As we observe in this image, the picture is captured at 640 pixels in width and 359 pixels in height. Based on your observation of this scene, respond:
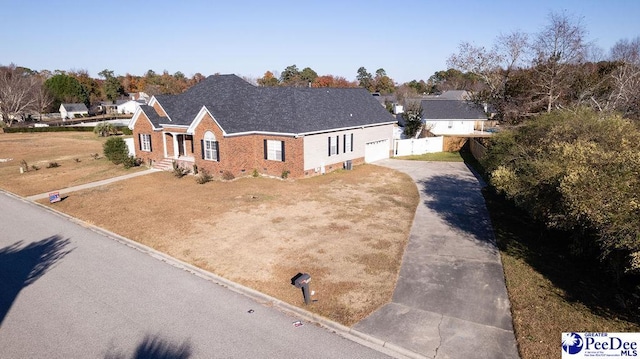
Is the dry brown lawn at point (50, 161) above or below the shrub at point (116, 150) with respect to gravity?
below

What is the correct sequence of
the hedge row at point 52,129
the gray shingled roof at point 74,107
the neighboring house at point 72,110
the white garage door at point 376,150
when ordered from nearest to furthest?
the white garage door at point 376,150 < the hedge row at point 52,129 < the neighboring house at point 72,110 < the gray shingled roof at point 74,107

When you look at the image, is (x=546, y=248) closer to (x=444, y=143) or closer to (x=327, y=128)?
(x=327, y=128)

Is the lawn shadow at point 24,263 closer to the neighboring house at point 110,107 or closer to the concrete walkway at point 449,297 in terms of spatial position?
the concrete walkway at point 449,297

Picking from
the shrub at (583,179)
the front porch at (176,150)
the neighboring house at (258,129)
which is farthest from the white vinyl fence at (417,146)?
the shrub at (583,179)

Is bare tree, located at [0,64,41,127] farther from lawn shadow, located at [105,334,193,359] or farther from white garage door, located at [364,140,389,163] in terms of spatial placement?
lawn shadow, located at [105,334,193,359]

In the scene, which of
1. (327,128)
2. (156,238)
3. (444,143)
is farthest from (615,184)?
(444,143)

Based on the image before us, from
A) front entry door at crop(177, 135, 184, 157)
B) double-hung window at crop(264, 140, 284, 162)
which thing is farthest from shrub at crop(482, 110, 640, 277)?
front entry door at crop(177, 135, 184, 157)

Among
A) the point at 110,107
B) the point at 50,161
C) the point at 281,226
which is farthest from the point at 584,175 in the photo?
the point at 110,107
